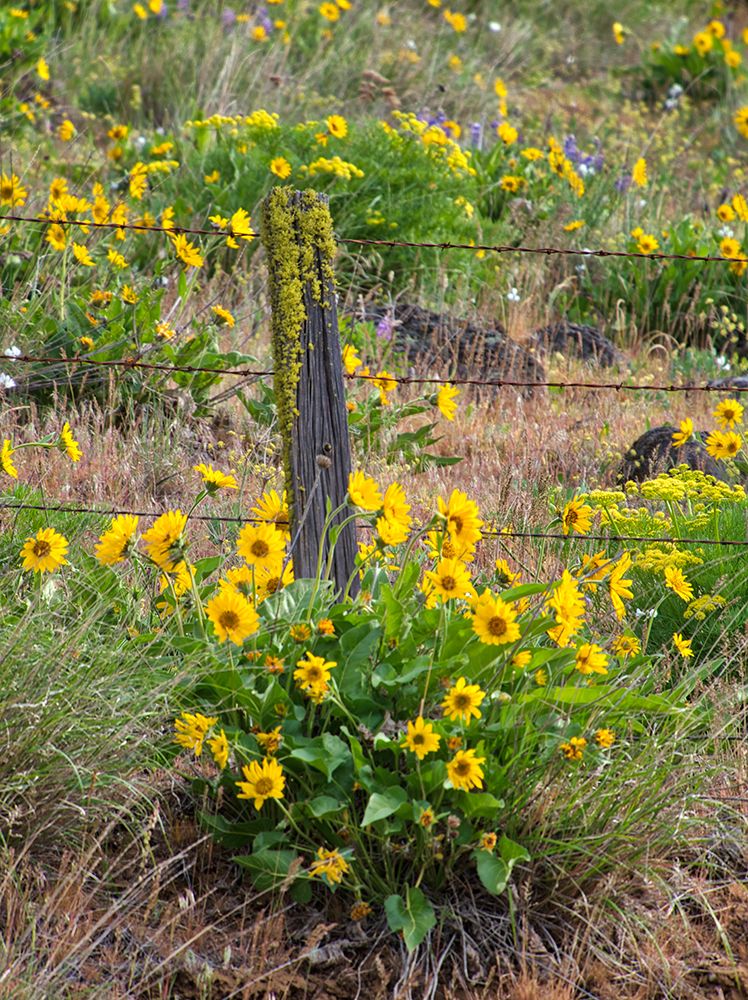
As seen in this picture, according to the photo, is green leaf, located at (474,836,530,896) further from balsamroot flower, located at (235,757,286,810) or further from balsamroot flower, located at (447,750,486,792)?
balsamroot flower, located at (235,757,286,810)

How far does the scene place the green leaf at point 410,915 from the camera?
2467 mm

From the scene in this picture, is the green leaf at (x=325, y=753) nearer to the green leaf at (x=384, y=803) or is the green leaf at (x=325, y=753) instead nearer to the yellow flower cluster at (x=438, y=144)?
the green leaf at (x=384, y=803)

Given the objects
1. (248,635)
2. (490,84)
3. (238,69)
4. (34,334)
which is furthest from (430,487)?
(490,84)

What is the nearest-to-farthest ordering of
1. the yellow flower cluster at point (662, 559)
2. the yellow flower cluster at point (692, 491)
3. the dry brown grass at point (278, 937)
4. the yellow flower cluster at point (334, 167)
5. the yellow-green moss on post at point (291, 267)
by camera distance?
the dry brown grass at point (278, 937) < the yellow-green moss on post at point (291, 267) < the yellow flower cluster at point (662, 559) < the yellow flower cluster at point (692, 491) < the yellow flower cluster at point (334, 167)

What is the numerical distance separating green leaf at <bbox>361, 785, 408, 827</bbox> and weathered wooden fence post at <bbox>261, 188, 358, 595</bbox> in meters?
0.62

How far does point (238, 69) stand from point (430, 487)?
4.99m

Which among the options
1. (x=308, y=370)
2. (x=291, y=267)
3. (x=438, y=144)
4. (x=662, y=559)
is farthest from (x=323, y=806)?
(x=438, y=144)

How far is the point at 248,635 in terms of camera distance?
2613mm

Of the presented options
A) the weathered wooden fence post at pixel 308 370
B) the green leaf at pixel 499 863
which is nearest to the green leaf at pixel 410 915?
the green leaf at pixel 499 863

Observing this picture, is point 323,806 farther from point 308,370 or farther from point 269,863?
point 308,370

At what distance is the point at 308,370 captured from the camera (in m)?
3.01

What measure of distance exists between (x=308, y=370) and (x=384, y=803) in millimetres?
1031

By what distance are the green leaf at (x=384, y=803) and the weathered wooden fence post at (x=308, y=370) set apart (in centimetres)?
62

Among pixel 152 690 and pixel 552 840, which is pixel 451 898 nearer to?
pixel 552 840
